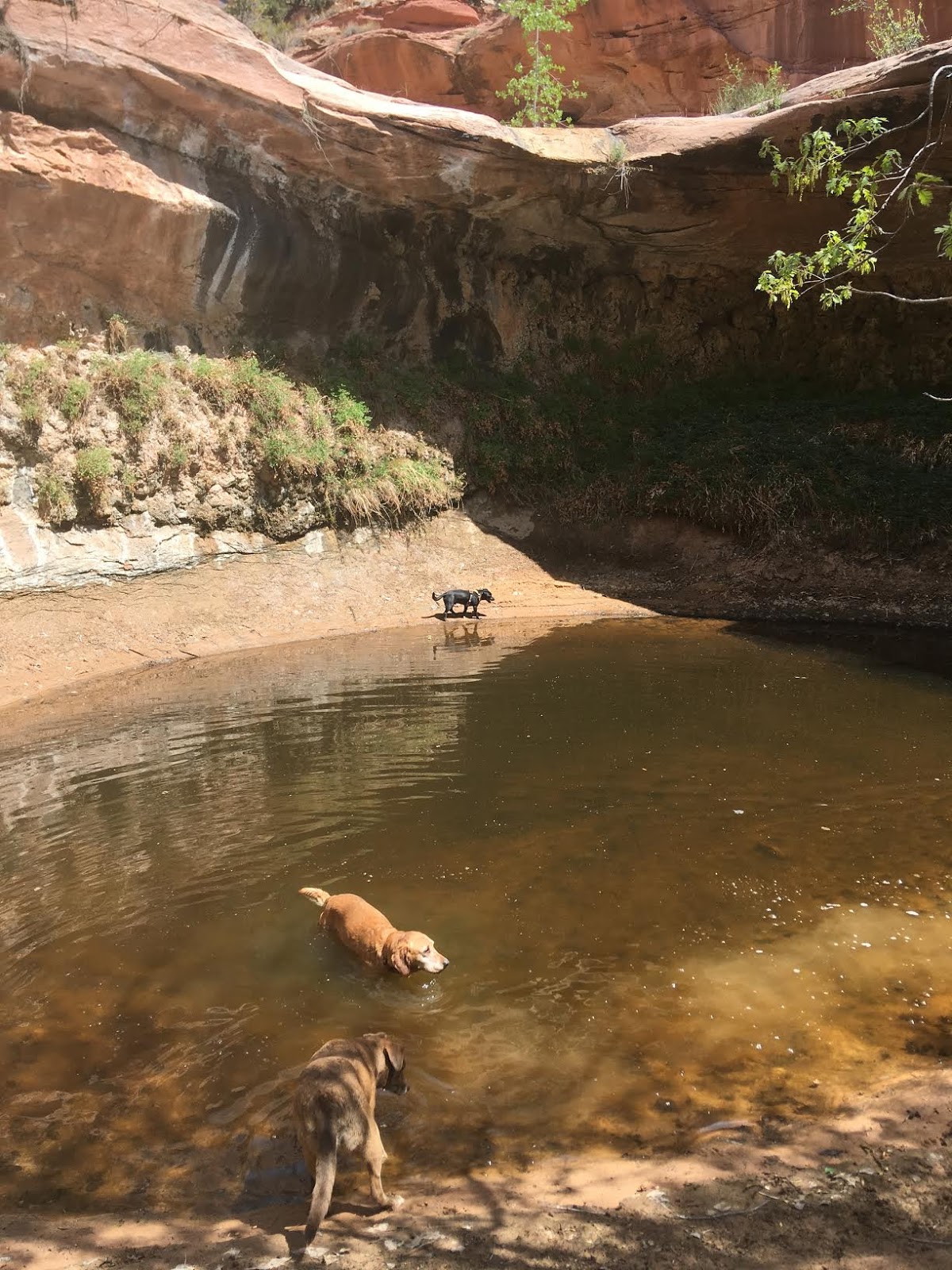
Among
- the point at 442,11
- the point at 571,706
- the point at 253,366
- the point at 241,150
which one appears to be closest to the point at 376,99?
the point at 241,150

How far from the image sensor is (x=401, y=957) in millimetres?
4281

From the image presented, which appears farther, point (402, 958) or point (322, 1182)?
point (402, 958)

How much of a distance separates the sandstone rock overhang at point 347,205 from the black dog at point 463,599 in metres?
7.78

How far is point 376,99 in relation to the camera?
55.4 ft

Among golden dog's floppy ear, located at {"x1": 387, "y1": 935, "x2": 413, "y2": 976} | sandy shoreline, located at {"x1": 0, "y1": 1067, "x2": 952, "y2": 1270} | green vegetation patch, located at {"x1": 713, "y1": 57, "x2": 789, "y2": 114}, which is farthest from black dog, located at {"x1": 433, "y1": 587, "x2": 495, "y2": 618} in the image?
green vegetation patch, located at {"x1": 713, "y1": 57, "x2": 789, "y2": 114}

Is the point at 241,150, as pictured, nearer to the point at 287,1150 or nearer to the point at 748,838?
the point at 748,838

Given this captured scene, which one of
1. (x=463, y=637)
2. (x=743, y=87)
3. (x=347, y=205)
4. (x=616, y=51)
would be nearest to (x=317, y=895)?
(x=463, y=637)

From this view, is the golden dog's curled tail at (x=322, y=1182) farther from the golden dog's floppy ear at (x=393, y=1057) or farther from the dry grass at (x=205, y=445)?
the dry grass at (x=205, y=445)

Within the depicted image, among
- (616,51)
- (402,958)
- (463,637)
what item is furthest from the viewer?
(616,51)

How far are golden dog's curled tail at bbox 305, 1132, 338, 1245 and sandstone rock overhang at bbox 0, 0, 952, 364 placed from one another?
16.3m

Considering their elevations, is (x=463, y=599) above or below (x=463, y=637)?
above

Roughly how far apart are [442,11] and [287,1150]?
102 feet

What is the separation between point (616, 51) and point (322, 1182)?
1121 inches

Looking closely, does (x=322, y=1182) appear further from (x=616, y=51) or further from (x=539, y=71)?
(x=616, y=51)
